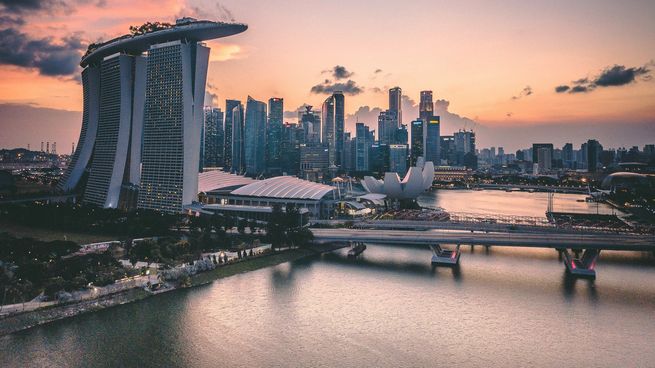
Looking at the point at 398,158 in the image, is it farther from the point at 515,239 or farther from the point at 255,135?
the point at 515,239

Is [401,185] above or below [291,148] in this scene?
below

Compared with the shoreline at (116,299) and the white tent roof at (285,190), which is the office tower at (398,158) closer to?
the white tent roof at (285,190)

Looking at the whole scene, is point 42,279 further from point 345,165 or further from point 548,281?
point 345,165

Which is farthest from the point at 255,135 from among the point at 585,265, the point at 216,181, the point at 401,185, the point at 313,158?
the point at 585,265

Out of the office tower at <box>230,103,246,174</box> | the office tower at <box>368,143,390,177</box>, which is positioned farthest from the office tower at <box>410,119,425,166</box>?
the office tower at <box>230,103,246,174</box>

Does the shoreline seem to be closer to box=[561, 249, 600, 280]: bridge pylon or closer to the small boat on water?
the small boat on water

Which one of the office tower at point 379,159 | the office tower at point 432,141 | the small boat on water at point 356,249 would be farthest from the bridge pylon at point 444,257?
the office tower at point 432,141

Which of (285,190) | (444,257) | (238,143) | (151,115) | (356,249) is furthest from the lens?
(238,143)
